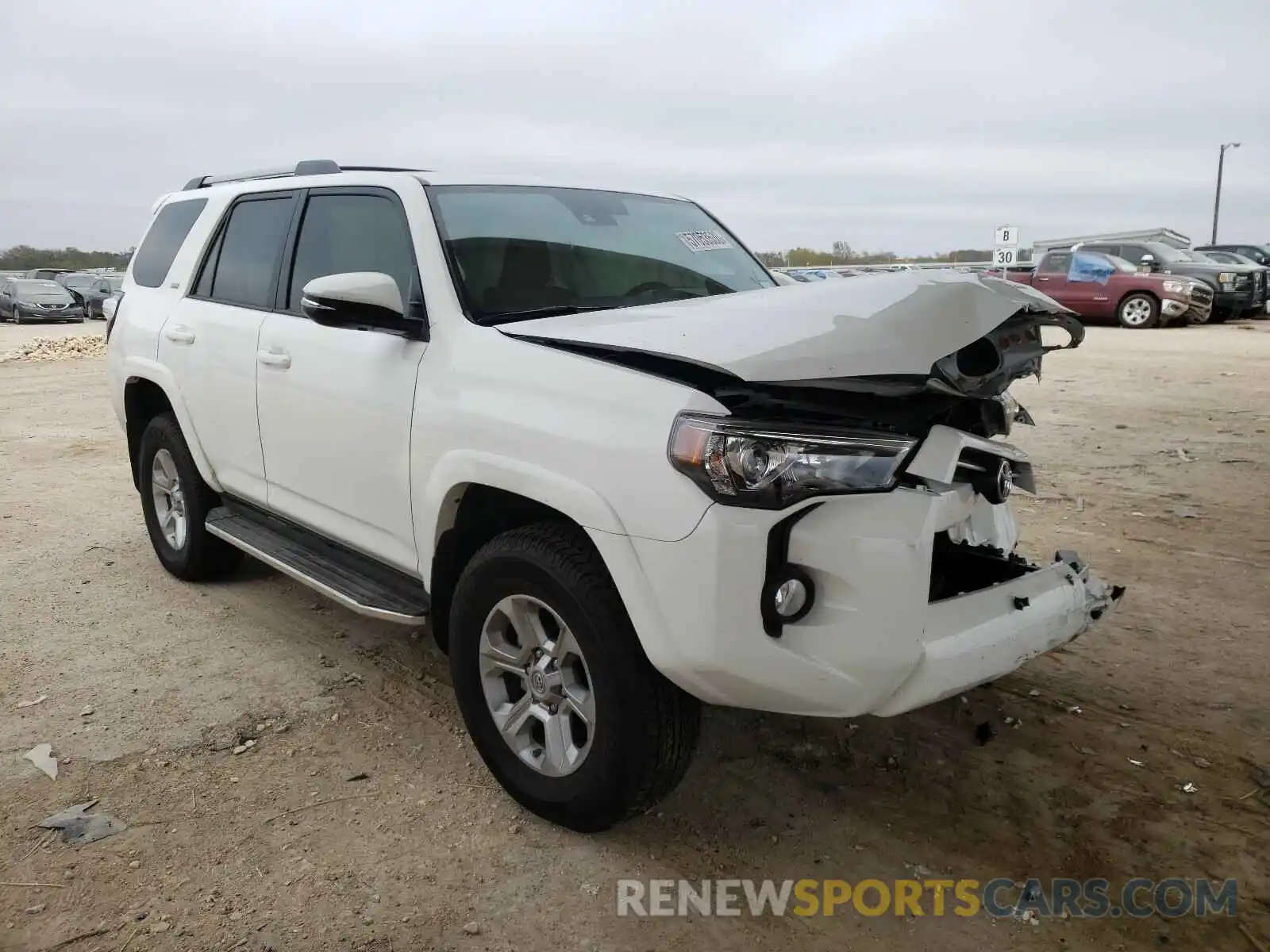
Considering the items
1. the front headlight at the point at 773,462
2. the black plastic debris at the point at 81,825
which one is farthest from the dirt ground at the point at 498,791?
the front headlight at the point at 773,462

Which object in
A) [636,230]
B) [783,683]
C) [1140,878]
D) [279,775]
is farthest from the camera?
[636,230]

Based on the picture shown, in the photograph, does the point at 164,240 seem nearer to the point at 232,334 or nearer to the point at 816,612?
the point at 232,334

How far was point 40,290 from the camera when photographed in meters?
29.8

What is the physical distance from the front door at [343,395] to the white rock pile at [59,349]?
57.0ft

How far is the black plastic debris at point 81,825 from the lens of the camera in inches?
113

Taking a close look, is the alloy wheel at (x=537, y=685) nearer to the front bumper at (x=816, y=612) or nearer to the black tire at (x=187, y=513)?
the front bumper at (x=816, y=612)

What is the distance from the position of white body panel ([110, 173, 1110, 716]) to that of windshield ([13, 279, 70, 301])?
31.8 meters

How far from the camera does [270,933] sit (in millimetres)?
2465

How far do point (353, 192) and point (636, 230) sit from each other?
3.65 ft

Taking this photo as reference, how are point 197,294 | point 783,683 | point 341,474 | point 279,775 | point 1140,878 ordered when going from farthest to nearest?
point 197,294 → point 341,474 → point 279,775 → point 1140,878 → point 783,683

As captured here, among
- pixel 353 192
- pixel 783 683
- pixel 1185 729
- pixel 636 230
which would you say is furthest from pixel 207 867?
pixel 1185 729

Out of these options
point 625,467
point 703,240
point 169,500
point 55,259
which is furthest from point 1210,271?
point 55,259

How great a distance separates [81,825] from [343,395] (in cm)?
158

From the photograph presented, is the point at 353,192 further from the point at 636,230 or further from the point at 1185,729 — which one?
the point at 1185,729
